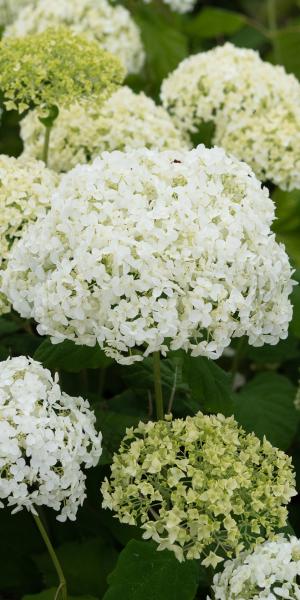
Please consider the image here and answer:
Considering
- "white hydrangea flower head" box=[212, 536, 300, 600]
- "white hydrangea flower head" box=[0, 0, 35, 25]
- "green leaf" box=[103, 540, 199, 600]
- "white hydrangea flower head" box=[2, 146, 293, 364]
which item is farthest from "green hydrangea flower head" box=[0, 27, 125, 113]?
"white hydrangea flower head" box=[0, 0, 35, 25]

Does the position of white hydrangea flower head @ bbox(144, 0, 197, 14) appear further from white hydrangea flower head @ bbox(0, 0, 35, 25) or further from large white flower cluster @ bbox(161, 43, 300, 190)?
large white flower cluster @ bbox(161, 43, 300, 190)

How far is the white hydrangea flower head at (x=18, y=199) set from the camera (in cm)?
261

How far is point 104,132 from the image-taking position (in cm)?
325

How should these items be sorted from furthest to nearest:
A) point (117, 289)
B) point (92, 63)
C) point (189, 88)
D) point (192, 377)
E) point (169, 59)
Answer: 1. point (169, 59)
2. point (189, 88)
3. point (92, 63)
4. point (192, 377)
5. point (117, 289)

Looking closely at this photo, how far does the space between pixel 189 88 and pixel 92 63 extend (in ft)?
2.47

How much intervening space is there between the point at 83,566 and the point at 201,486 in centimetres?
86

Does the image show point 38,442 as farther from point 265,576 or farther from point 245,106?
point 245,106

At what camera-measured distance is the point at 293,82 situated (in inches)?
139

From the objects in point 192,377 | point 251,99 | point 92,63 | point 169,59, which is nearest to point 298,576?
point 192,377

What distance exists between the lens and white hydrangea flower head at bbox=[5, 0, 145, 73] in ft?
13.3

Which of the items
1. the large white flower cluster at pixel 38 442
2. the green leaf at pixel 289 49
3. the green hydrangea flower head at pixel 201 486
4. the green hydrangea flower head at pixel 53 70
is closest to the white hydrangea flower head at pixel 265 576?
the green hydrangea flower head at pixel 201 486

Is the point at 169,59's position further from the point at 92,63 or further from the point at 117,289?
the point at 117,289

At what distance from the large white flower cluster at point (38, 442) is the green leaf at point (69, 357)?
1.00 ft

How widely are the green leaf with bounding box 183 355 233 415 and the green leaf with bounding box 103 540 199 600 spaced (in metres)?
0.42
